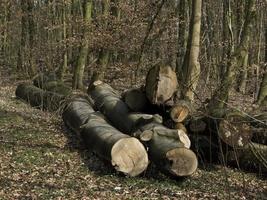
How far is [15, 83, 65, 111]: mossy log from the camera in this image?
15.0m

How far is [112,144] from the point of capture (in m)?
8.63

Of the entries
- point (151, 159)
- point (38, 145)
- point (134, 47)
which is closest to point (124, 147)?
point (151, 159)

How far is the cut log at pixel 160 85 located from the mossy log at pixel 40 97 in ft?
17.8

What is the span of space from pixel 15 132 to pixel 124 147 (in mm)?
4251

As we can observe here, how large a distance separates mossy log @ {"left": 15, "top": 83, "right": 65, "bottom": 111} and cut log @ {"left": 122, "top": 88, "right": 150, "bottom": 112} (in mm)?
4857

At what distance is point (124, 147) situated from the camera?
8570 millimetres

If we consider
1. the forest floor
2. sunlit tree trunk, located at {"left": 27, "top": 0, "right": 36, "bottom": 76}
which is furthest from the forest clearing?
Answer: sunlit tree trunk, located at {"left": 27, "top": 0, "right": 36, "bottom": 76}

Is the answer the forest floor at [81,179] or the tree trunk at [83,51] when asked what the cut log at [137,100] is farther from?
the tree trunk at [83,51]

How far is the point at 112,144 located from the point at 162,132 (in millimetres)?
1029

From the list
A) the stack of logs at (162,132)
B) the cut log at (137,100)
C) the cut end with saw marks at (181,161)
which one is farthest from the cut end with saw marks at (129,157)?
the cut log at (137,100)

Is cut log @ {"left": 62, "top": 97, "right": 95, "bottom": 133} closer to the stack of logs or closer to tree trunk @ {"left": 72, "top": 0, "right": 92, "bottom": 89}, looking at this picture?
the stack of logs

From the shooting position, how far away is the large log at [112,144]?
8.47 meters

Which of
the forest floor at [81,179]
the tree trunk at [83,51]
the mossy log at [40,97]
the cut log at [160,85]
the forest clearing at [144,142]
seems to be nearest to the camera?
the forest floor at [81,179]

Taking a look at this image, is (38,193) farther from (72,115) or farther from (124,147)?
(72,115)
